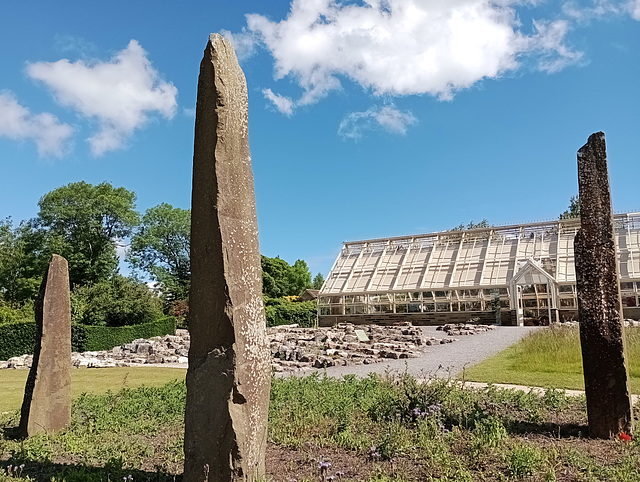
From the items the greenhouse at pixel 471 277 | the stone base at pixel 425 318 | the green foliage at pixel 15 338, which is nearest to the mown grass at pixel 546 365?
the greenhouse at pixel 471 277

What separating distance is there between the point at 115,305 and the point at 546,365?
24.1 m

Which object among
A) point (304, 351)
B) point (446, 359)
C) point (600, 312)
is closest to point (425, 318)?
point (304, 351)

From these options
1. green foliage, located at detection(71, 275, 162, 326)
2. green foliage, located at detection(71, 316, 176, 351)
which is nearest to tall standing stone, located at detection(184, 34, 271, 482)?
green foliage, located at detection(71, 316, 176, 351)

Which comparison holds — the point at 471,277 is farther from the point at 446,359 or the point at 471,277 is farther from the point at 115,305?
the point at 115,305

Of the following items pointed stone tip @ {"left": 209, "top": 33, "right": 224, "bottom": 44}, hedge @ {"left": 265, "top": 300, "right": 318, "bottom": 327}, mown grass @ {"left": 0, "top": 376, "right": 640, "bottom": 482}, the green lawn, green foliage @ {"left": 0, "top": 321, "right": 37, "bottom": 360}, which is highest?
pointed stone tip @ {"left": 209, "top": 33, "right": 224, "bottom": 44}

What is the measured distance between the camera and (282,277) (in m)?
56.0

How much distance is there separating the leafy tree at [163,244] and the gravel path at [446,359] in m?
30.8

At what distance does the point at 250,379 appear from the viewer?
13.0 feet

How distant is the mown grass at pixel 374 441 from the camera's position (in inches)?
177

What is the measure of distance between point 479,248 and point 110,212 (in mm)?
30416

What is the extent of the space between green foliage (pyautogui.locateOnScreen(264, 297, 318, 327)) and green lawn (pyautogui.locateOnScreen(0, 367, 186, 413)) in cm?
1927

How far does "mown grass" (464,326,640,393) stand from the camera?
1042 cm

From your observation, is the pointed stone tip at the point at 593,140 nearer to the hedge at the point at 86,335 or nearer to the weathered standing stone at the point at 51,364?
the weathered standing stone at the point at 51,364

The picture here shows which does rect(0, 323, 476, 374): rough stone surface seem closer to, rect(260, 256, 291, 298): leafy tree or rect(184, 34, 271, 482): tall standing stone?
rect(184, 34, 271, 482): tall standing stone
